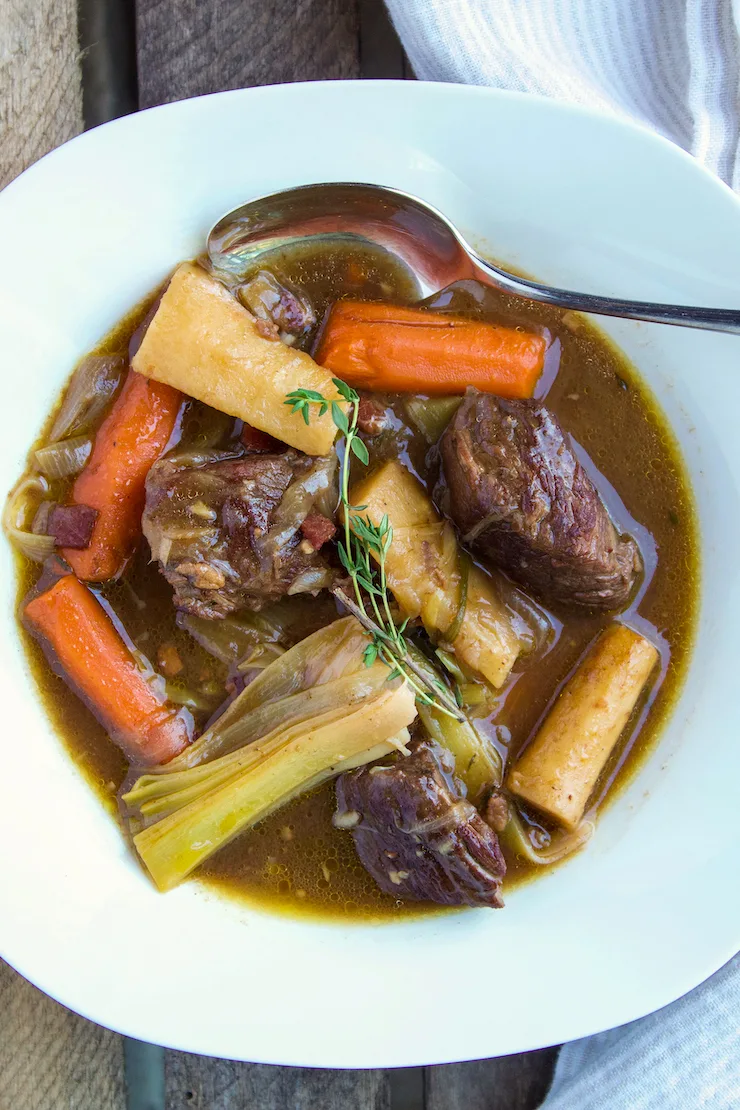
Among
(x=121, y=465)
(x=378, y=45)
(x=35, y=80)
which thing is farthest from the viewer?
(x=378, y=45)

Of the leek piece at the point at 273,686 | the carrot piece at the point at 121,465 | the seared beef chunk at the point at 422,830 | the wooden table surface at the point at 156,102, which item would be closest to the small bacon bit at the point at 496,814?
the seared beef chunk at the point at 422,830

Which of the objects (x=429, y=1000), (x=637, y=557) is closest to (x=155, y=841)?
(x=429, y=1000)

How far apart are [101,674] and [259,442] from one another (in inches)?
35.2

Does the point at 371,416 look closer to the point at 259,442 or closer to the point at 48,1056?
the point at 259,442

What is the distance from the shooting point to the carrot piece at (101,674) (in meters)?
2.72

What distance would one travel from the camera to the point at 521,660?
280 centimetres

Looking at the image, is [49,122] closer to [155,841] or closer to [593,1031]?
[155,841]

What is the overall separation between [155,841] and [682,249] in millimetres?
2388

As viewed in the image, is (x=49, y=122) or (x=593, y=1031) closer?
(x=593, y=1031)

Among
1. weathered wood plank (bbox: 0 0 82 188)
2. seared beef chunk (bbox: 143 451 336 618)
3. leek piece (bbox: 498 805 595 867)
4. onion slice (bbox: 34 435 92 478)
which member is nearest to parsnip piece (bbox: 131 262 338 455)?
seared beef chunk (bbox: 143 451 336 618)

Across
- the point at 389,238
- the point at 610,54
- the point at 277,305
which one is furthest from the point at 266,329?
the point at 610,54

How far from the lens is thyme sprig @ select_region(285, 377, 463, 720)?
2420mm

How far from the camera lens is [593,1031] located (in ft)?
8.20

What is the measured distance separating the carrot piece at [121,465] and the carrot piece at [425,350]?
545mm
